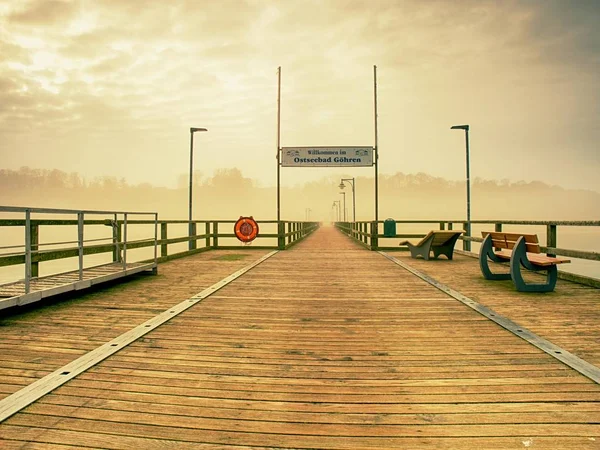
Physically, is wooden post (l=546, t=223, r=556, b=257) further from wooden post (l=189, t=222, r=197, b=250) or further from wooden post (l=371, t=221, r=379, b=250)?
wooden post (l=189, t=222, r=197, b=250)

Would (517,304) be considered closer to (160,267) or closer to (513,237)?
(513,237)

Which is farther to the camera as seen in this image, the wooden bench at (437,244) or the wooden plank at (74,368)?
the wooden bench at (437,244)

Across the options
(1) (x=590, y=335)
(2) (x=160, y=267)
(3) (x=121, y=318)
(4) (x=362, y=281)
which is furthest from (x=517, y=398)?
(2) (x=160, y=267)

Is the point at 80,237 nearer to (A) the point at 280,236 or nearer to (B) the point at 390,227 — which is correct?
(A) the point at 280,236

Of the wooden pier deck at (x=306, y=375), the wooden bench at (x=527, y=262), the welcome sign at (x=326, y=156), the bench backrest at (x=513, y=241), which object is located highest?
the welcome sign at (x=326, y=156)

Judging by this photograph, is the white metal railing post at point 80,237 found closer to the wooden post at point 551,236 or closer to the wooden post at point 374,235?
the wooden post at point 551,236

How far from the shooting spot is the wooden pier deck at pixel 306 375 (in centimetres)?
248

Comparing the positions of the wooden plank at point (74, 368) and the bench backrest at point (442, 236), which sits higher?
the bench backrest at point (442, 236)

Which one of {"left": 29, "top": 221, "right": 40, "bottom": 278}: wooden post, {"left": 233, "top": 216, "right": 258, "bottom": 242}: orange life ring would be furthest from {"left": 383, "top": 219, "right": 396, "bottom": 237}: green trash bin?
{"left": 29, "top": 221, "right": 40, "bottom": 278}: wooden post

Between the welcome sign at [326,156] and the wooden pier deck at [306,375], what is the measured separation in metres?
12.6

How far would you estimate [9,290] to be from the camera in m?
5.85

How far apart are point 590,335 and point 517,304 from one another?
64.2 inches

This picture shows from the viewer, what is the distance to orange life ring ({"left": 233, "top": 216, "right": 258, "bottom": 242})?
16.5 meters

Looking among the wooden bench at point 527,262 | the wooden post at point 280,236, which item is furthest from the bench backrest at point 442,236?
the wooden post at point 280,236
